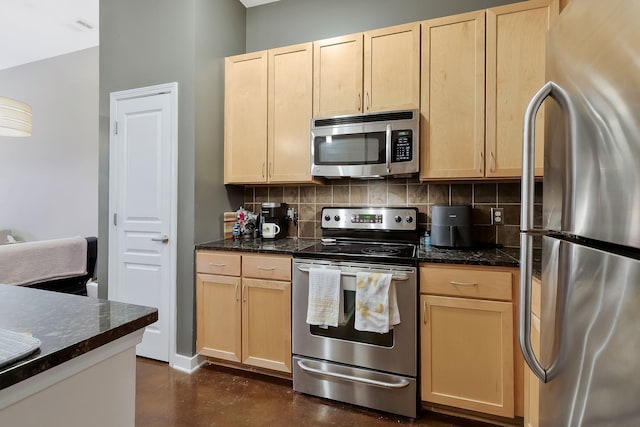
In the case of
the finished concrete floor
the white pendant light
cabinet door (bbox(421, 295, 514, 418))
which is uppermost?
the white pendant light

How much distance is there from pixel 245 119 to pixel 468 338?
221cm

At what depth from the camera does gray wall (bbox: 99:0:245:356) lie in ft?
7.54

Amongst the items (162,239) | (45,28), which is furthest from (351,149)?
(45,28)

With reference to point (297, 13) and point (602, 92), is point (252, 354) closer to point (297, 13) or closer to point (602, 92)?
point (602, 92)

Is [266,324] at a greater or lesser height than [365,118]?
lesser

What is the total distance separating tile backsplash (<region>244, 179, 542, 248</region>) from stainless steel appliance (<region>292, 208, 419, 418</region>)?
17.6 inches

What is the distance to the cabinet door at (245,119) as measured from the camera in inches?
97.0

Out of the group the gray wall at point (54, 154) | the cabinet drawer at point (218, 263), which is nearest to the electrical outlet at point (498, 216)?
the cabinet drawer at point (218, 263)

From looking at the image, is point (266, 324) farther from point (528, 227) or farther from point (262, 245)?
point (528, 227)

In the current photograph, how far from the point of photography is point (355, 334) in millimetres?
1840

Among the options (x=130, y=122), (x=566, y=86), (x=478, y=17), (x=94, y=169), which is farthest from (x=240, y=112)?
(x=94, y=169)

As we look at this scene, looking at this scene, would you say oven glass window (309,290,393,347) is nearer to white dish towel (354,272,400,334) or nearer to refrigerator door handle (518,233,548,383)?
white dish towel (354,272,400,334)

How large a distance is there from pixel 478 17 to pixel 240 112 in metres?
1.81

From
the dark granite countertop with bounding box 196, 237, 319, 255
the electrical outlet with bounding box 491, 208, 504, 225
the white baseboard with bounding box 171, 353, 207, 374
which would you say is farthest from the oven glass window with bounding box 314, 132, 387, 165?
the white baseboard with bounding box 171, 353, 207, 374
